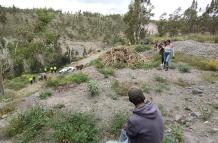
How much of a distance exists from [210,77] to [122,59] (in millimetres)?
4661

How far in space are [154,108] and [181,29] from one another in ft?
167

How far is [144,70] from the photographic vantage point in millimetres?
16922

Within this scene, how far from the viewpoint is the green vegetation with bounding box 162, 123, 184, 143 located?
31.3 ft

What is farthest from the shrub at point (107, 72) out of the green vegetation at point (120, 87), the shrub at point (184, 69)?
the shrub at point (184, 69)

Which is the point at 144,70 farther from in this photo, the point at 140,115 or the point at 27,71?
the point at 27,71

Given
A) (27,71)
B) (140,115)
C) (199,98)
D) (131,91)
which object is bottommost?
(27,71)

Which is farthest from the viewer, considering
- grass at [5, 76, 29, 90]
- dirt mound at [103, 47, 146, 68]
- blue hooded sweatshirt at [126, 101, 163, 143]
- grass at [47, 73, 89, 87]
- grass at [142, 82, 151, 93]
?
grass at [5, 76, 29, 90]

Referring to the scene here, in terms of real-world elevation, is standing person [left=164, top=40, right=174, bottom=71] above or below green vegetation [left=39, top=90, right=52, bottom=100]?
above

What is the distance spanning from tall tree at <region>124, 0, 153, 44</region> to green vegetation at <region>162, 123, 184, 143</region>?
33.0 meters

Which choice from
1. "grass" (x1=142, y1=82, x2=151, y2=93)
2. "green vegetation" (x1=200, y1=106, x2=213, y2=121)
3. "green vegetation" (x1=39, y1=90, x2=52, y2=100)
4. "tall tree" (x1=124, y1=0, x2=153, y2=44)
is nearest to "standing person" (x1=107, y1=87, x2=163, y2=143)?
"green vegetation" (x1=200, y1=106, x2=213, y2=121)

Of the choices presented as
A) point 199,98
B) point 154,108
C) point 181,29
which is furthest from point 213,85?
point 181,29

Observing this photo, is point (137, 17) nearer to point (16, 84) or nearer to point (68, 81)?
point (16, 84)

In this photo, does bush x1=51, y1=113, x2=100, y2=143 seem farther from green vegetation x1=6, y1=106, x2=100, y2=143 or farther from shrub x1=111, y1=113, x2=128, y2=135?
shrub x1=111, y1=113, x2=128, y2=135

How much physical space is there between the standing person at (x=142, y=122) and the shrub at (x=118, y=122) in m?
4.98
